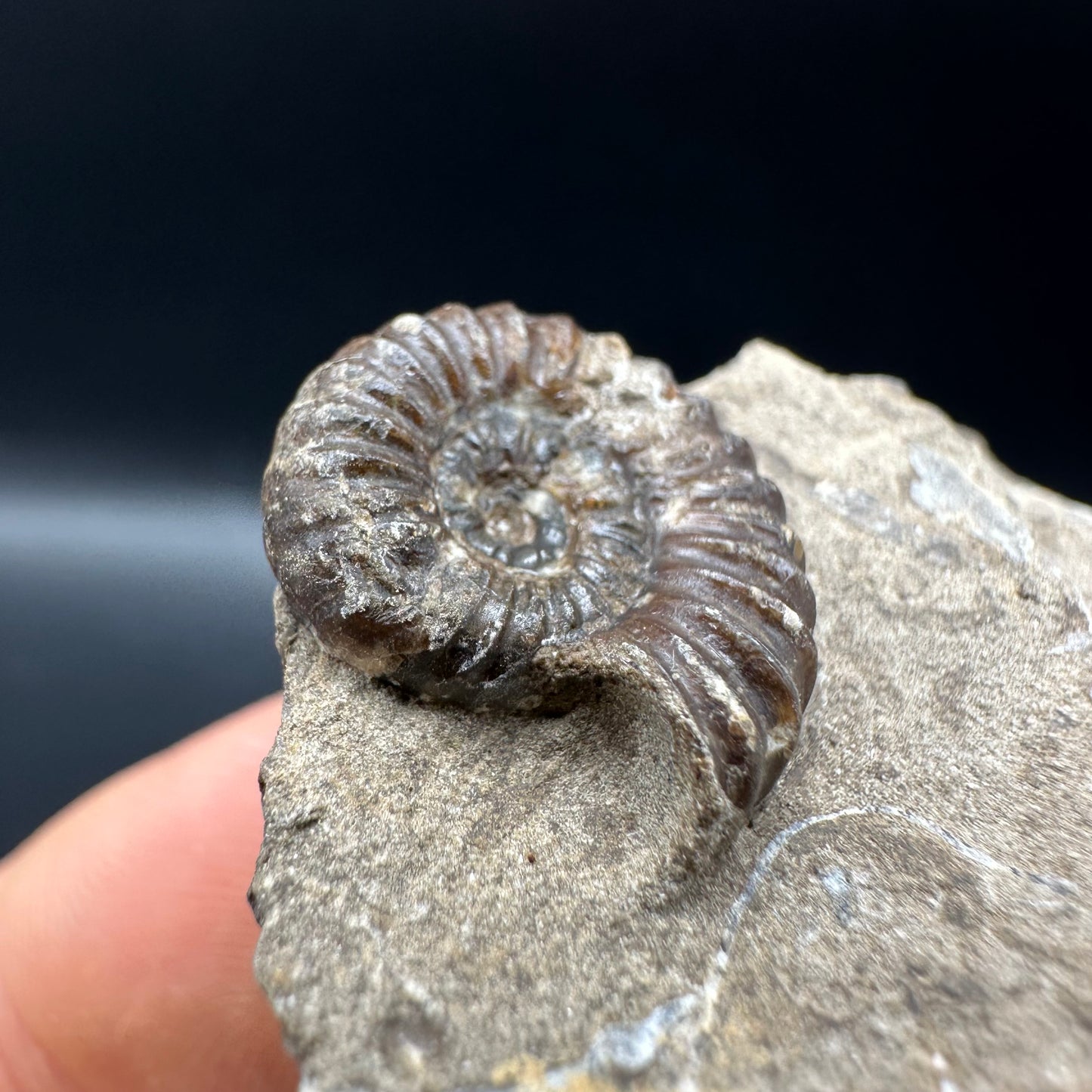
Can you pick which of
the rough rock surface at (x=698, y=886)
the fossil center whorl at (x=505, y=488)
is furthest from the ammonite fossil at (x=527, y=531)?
the rough rock surface at (x=698, y=886)

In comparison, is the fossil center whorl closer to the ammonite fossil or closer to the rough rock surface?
the ammonite fossil

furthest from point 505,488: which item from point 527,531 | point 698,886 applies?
point 698,886

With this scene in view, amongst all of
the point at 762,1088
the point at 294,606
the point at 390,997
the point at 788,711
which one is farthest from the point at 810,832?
the point at 294,606

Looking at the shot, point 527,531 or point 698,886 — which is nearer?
point 698,886

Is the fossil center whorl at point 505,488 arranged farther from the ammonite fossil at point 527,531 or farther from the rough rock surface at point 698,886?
the rough rock surface at point 698,886

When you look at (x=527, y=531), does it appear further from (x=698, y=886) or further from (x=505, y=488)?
(x=698, y=886)

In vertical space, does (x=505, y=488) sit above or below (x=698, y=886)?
above
